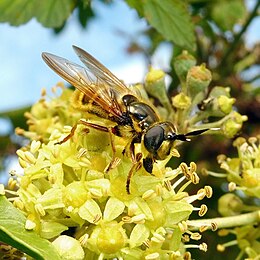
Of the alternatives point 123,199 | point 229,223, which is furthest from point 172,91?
point 123,199

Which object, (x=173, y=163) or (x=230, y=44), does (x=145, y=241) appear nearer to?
(x=173, y=163)

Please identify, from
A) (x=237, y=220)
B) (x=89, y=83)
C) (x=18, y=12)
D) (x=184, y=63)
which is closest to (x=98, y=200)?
(x=89, y=83)

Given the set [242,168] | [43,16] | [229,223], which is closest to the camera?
[229,223]

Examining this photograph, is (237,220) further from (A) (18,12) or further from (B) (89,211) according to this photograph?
(A) (18,12)

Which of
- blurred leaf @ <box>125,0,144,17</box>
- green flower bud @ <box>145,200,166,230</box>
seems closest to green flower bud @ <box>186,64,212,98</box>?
blurred leaf @ <box>125,0,144,17</box>

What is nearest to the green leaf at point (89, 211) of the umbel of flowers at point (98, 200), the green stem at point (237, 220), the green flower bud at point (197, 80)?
the umbel of flowers at point (98, 200)

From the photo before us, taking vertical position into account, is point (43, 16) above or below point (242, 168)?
above

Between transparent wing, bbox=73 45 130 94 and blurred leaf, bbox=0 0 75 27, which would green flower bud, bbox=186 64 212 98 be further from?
blurred leaf, bbox=0 0 75 27
